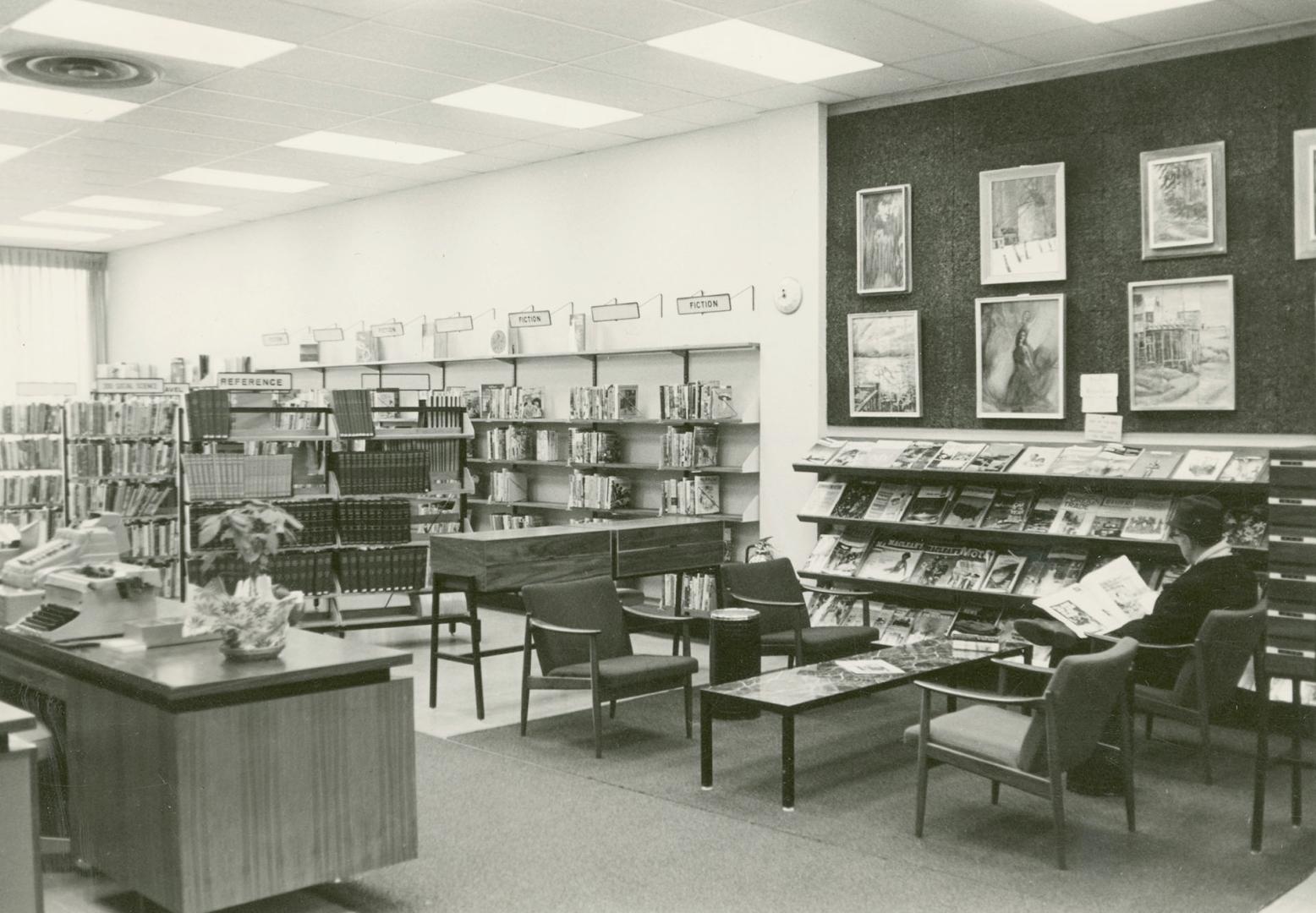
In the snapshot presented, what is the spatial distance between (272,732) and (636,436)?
5.57 metres

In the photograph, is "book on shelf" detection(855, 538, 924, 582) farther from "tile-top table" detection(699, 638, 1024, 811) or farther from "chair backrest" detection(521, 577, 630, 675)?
"chair backrest" detection(521, 577, 630, 675)

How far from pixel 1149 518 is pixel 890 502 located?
1526 mm

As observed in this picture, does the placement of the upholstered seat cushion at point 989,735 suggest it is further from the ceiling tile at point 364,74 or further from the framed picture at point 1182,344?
the ceiling tile at point 364,74

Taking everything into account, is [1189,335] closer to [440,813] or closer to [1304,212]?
[1304,212]

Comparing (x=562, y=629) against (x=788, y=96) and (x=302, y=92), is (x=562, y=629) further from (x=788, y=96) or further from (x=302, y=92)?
(x=302, y=92)

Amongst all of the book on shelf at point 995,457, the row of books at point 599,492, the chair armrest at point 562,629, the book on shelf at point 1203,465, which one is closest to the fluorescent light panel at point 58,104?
the row of books at point 599,492

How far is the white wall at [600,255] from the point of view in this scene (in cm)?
790

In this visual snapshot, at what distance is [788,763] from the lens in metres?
4.71

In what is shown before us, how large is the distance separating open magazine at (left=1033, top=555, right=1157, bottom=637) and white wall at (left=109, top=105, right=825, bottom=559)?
264 cm

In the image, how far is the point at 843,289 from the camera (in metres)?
7.75

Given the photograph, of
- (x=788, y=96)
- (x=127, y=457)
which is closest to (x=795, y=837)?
(x=788, y=96)

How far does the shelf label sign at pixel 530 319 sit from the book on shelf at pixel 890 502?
322 cm

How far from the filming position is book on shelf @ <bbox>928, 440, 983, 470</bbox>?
6.84 m

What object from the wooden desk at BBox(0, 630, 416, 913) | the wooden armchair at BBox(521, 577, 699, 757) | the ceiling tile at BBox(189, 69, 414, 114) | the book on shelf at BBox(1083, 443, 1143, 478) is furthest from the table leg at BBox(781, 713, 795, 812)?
the ceiling tile at BBox(189, 69, 414, 114)
